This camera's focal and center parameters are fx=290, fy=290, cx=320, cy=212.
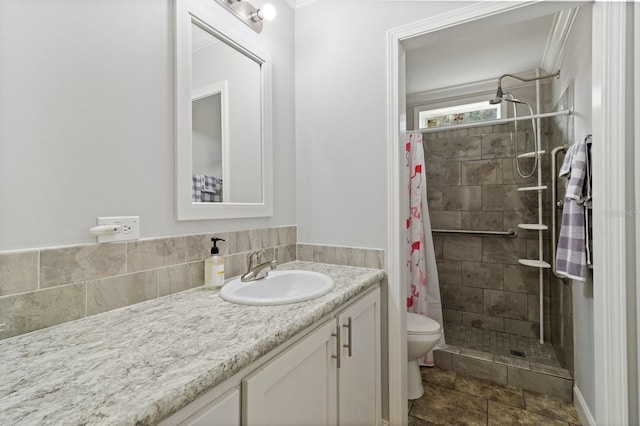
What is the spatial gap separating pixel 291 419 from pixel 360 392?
55 cm

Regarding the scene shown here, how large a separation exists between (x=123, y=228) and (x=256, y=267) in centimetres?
57

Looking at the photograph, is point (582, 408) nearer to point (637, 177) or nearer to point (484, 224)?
point (637, 177)

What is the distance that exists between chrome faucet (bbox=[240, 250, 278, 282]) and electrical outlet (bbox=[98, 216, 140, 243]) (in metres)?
0.46

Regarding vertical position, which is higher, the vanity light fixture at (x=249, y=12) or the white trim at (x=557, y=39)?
the white trim at (x=557, y=39)

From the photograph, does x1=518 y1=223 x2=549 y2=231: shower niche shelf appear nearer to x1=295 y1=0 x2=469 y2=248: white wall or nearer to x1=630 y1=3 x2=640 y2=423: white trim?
x1=630 y1=3 x2=640 y2=423: white trim

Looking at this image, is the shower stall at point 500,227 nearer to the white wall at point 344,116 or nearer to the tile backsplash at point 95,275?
the white wall at point 344,116

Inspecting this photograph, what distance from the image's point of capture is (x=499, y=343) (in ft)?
8.13

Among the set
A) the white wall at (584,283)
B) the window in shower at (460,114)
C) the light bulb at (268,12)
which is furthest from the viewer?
the window in shower at (460,114)

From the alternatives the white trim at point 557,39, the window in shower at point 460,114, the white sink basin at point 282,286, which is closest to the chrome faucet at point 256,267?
the white sink basin at point 282,286

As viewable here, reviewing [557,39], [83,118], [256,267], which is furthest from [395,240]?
[557,39]

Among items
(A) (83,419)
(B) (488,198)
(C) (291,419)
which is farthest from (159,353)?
(B) (488,198)

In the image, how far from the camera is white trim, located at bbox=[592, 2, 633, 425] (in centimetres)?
114

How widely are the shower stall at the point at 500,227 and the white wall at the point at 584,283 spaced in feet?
1.36

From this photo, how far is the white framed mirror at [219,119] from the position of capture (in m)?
1.19
